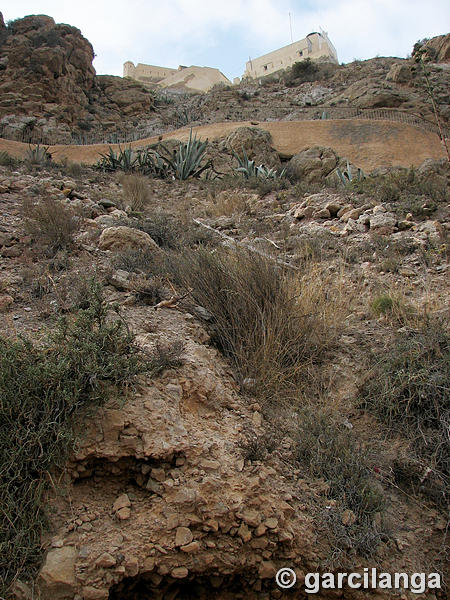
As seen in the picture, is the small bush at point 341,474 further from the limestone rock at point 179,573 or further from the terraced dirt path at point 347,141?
the terraced dirt path at point 347,141

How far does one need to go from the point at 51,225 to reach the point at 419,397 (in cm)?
390

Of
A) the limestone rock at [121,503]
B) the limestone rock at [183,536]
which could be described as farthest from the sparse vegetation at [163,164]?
the limestone rock at [183,536]

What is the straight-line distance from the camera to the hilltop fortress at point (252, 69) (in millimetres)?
37719

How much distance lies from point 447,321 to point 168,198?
278 inches

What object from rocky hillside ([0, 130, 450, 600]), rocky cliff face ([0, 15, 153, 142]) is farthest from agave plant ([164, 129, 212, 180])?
rocky cliff face ([0, 15, 153, 142])

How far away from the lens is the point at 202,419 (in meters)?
2.44

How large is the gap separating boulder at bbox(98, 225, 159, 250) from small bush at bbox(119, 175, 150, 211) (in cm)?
287

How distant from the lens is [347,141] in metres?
14.8

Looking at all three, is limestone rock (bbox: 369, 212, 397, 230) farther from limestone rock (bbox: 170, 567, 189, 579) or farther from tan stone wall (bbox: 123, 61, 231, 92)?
tan stone wall (bbox: 123, 61, 231, 92)

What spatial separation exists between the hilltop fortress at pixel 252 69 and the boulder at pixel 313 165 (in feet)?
83.7

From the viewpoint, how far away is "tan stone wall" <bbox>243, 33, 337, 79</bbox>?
37.1 metres

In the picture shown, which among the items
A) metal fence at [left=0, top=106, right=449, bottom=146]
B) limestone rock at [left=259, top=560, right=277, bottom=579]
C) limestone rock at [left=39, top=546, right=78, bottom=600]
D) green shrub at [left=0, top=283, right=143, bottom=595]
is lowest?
limestone rock at [left=259, top=560, right=277, bottom=579]

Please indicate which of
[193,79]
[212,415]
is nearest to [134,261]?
[212,415]

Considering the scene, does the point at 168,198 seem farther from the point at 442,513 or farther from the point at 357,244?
the point at 442,513
